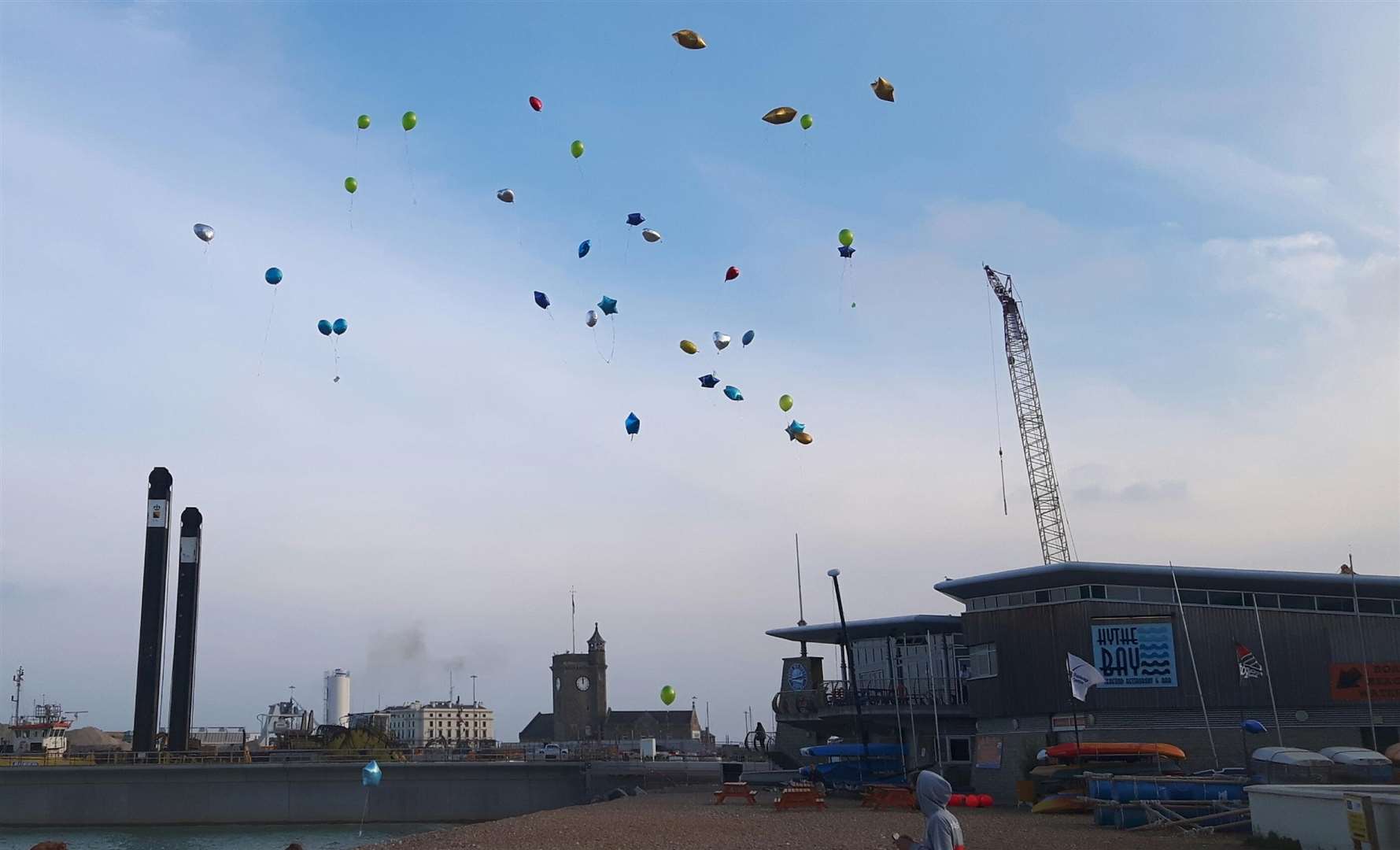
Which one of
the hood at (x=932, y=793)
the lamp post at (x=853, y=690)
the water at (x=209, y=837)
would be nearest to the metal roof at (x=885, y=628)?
the lamp post at (x=853, y=690)

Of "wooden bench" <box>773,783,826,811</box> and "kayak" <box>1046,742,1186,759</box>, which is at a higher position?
"kayak" <box>1046,742,1186,759</box>

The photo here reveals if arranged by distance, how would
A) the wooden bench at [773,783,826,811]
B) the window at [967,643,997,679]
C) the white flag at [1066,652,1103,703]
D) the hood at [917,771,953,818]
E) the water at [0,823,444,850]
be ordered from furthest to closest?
the water at [0,823,444,850] → the window at [967,643,997,679] → the white flag at [1066,652,1103,703] → the wooden bench at [773,783,826,811] → the hood at [917,771,953,818]

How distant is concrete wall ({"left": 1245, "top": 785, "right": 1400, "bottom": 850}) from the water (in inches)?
1292

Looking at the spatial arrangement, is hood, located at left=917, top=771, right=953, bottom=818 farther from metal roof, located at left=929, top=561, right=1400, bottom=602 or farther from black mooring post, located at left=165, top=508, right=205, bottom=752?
black mooring post, located at left=165, top=508, right=205, bottom=752

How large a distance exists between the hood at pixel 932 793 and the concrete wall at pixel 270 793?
181ft

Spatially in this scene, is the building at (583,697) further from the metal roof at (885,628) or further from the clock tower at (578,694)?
the metal roof at (885,628)

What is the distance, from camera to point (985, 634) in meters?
49.2

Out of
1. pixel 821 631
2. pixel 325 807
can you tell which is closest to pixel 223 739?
pixel 325 807

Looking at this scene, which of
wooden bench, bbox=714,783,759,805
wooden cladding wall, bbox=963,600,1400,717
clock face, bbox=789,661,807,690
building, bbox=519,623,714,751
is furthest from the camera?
building, bbox=519,623,714,751

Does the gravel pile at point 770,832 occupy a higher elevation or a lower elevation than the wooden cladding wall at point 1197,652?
lower

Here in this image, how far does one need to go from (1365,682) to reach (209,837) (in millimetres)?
50615

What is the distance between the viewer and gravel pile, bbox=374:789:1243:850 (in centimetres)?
A: 2633

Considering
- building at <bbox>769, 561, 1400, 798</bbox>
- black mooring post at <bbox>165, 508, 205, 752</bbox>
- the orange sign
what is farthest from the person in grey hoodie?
black mooring post at <bbox>165, 508, 205, 752</bbox>

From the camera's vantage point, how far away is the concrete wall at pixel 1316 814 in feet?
60.8
